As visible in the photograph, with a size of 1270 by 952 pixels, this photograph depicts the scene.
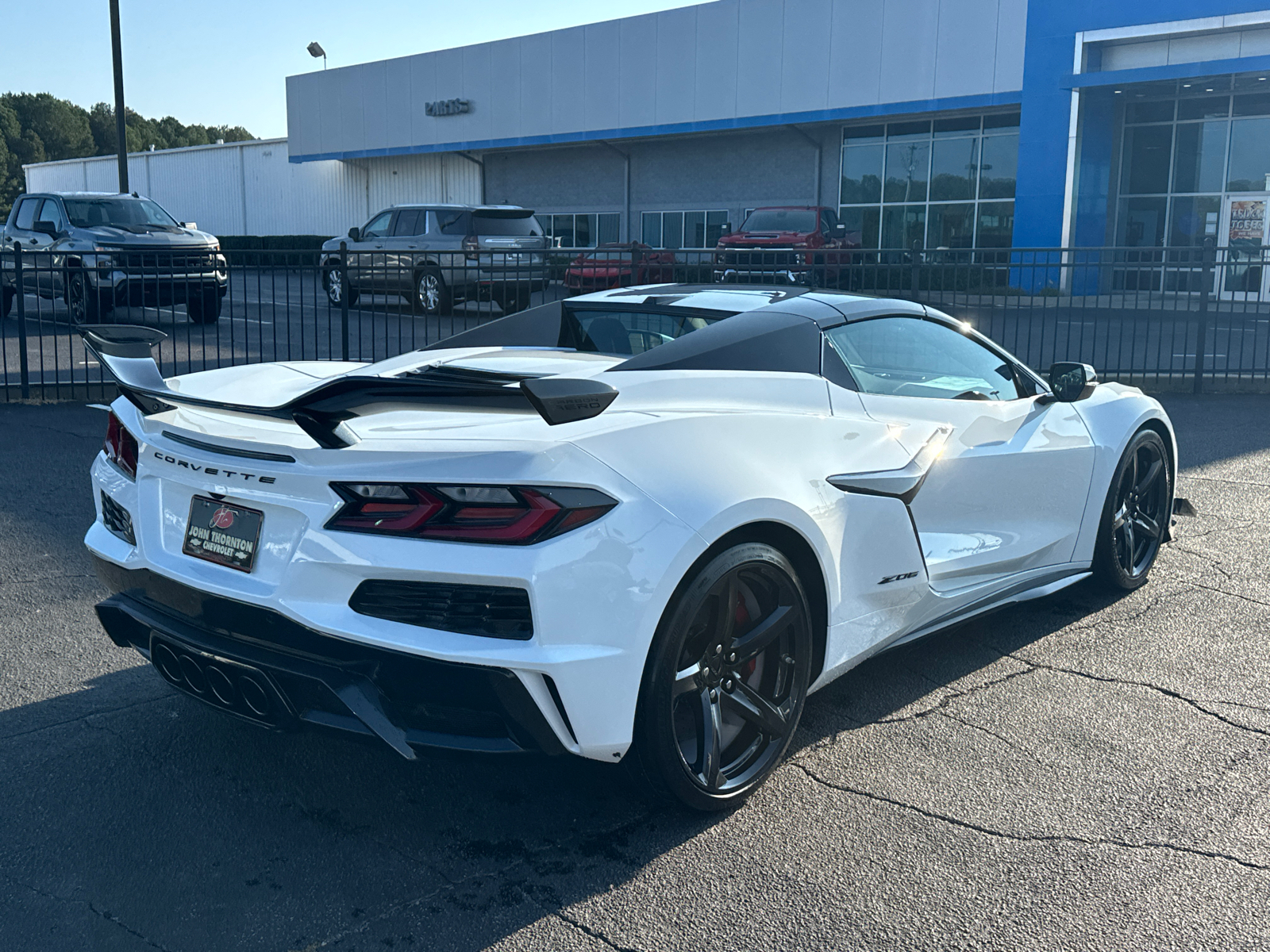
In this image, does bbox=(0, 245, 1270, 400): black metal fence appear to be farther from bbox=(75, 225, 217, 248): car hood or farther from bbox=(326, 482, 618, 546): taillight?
bbox=(326, 482, 618, 546): taillight

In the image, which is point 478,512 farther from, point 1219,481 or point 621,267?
point 621,267

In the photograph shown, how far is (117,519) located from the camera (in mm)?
3473

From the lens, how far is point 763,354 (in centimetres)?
371

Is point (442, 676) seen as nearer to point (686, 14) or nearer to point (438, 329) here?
point (438, 329)

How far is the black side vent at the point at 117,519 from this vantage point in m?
3.38

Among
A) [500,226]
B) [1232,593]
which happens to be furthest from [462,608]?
[500,226]

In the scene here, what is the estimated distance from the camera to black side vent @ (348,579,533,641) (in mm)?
2742

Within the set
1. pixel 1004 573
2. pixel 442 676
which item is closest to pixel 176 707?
pixel 442 676

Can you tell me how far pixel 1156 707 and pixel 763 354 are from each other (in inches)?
72.6

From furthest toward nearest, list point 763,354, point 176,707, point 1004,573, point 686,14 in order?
point 686,14
point 1004,573
point 176,707
point 763,354

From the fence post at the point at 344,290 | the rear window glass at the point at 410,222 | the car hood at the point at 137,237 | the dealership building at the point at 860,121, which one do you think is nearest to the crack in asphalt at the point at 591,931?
the fence post at the point at 344,290

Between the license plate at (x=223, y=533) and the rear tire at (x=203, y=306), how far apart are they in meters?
9.19

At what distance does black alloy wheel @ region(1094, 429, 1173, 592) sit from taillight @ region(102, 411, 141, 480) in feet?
12.4

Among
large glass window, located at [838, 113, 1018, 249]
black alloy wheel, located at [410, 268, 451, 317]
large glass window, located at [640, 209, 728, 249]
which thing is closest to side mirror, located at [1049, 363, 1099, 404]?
black alloy wheel, located at [410, 268, 451, 317]
